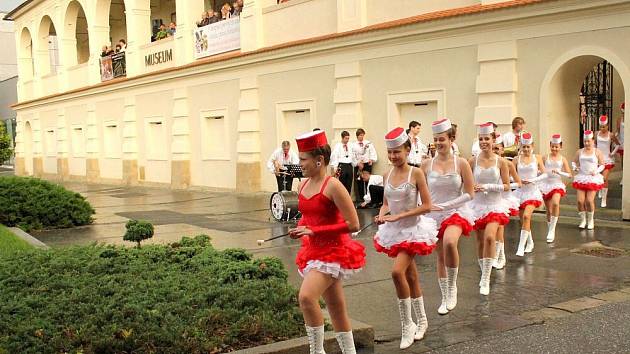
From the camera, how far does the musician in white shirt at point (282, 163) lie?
16453 millimetres

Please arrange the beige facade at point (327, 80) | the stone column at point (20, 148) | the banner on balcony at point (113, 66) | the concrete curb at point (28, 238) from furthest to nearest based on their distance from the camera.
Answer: the stone column at point (20, 148) < the banner on balcony at point (113, 66) < the beige facade at point (327, 80) < the concrete curb at point (28, 238)

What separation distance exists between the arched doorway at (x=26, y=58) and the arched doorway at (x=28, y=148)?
3.06 metres

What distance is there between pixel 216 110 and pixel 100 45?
470 inches

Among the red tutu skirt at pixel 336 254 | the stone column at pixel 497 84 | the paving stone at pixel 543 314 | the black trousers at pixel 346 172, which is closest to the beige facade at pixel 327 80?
the stone column at pixel 497 84

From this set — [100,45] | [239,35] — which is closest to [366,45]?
[239,35]

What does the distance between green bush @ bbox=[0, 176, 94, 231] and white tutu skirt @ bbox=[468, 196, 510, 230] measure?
9635 mm

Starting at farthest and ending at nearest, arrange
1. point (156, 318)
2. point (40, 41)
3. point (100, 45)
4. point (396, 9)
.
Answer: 1. point (40, 41)
2. point (100, 45)
3. point (396, 9)
4. point (156, 318)

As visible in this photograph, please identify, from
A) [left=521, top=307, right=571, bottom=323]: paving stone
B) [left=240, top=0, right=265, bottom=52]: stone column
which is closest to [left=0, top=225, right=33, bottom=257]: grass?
[left=521, top=307, right=571, bottom=323]: paving stone

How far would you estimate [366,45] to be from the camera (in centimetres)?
1761

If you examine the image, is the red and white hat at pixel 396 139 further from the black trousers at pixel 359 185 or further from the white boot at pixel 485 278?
the black trousers at pixel 359 185

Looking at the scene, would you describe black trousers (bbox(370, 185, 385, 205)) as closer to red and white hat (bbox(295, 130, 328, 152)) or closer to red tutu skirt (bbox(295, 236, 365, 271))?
red tutu skirt (bbox(295, 236, 365, 271))

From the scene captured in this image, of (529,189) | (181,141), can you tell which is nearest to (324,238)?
(529,189)

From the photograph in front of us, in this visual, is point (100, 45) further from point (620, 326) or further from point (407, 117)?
point (620, 326)

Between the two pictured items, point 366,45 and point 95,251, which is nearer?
point 95,251
